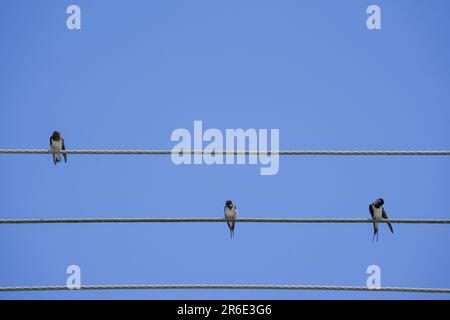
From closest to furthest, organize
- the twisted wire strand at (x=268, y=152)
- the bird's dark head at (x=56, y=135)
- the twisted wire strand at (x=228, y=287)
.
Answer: the twisted wire strand at (x=228, y=287) → the twisted wire strand at (x=268, y=152) → the bird's dark head at (x=56, y=135)

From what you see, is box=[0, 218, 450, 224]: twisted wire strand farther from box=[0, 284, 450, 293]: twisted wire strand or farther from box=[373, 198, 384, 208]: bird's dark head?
box=[373, 198, 384, 208]: bird's dark head

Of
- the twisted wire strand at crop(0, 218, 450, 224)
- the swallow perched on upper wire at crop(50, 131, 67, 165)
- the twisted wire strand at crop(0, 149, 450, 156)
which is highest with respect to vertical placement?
the swallow perched on upper wire at crop(50, 131, 67, 165)

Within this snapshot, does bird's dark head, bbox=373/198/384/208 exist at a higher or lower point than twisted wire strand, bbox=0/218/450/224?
higher

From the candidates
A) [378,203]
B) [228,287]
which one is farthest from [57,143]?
[228,287]

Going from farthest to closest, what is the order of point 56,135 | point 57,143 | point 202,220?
1. point 57,143
2. point 56,135
3. point 202,220

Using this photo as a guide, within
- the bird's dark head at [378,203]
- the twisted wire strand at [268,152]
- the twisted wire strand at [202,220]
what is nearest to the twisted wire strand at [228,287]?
the twisted wire strand at [202,220]

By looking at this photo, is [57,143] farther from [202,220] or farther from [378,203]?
[202,220]

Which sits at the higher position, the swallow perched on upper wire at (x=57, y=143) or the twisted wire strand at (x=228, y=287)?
the swallow perched on upper wire at (x=57, y=143)

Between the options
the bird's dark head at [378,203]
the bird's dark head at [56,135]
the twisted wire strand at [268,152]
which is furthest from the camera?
the bird's dark head at [56,135]

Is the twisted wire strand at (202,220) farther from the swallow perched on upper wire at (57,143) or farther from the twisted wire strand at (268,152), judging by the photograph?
the swallow perched on upper wire at (57,143)

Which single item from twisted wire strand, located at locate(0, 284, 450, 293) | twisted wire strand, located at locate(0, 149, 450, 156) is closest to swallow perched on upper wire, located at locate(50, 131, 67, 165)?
twisted wire strand, located at locate(0, 149, 450, 156)
